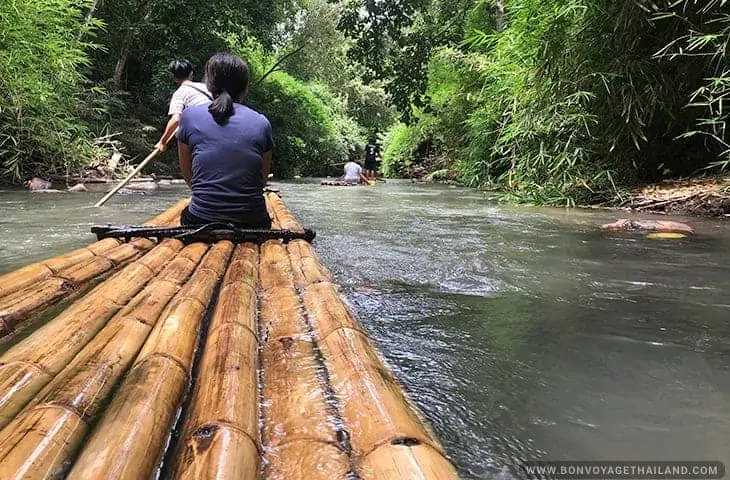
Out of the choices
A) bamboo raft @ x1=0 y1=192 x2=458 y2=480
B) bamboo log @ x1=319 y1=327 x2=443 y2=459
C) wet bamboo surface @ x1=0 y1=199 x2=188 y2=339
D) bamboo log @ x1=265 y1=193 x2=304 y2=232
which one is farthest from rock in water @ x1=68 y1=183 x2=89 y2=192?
bamboo log @ x1=319 y1=327 x2=443 y2=459

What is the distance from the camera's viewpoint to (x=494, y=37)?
7.06 metres

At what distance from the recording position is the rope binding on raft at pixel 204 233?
243 cm

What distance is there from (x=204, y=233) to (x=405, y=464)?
1.89 metres

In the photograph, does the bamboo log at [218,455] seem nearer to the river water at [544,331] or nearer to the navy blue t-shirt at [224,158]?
the river water at [544,331]

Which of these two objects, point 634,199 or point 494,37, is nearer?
point 634,199

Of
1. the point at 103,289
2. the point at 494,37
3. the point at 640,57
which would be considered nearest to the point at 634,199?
the point at 640,57

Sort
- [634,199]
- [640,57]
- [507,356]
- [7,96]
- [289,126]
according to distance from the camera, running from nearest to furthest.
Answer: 1. [507,356]
2. [640,57]
3. [634,199]
4. [7,96]
5. [289,126]

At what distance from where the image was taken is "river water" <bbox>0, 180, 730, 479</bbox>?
3.67 feet

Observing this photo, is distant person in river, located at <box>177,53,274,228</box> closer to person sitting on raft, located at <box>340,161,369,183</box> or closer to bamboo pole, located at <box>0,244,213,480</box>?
bamboo pole, located at <box>0,244,213,480</box>

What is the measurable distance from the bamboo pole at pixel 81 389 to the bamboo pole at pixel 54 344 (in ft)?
0.09

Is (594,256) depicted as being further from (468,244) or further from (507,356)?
(507,356)

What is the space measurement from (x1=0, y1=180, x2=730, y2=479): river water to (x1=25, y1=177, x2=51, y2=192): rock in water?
3.68 meters

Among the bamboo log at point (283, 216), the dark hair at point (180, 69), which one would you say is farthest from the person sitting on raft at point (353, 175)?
the dark hair at point (180, 69)

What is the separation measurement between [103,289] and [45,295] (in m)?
0.22
